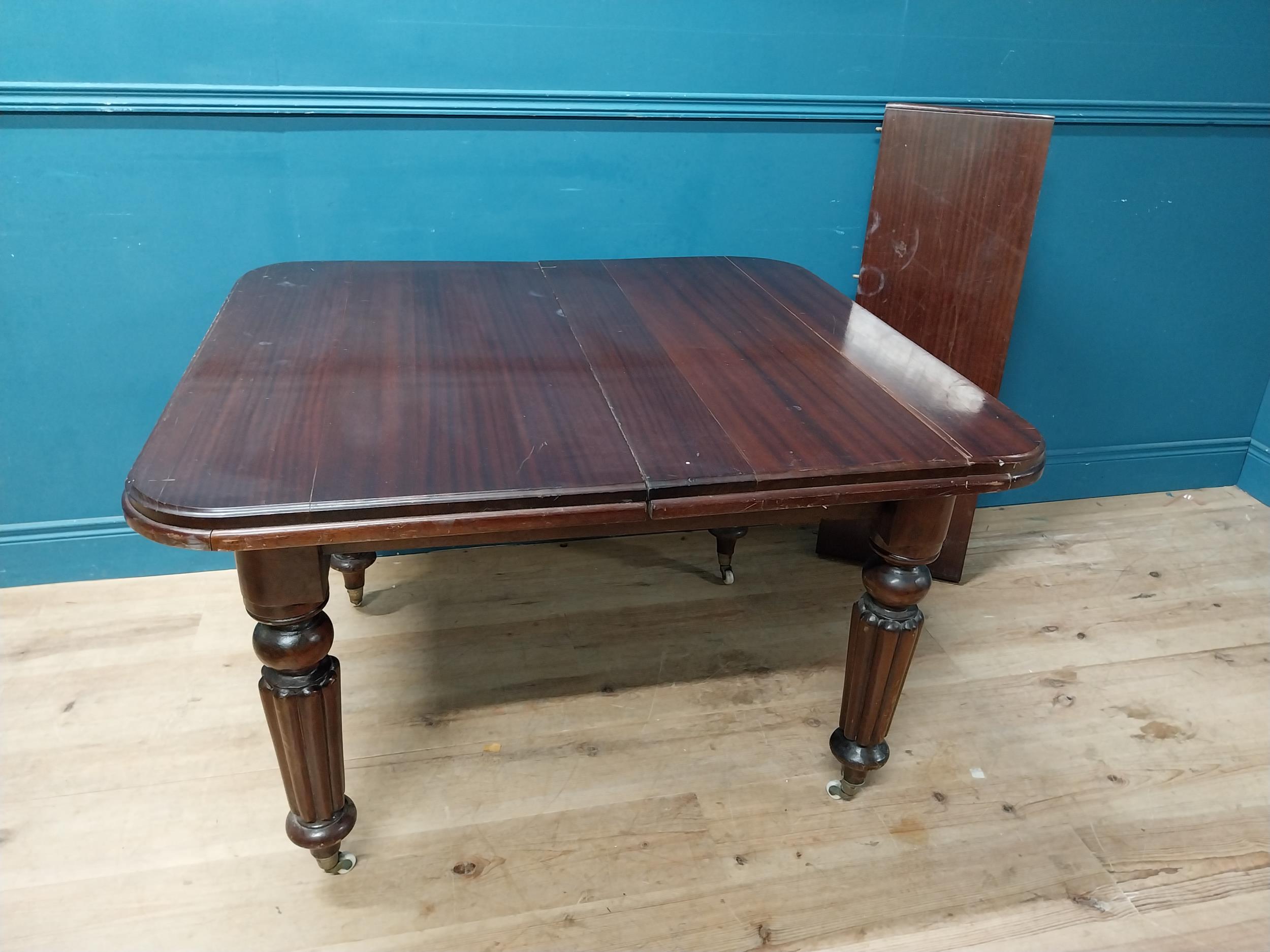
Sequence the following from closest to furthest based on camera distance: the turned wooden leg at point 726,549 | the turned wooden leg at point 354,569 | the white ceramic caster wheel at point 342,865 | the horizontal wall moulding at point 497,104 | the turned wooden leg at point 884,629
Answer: the turned wooden leg at point 884,629 < the white ceramic caster wheel at point 342,865 < the horizontal wall moulding at point 497,104 < the turned wooden leg at point 354,569 < the turned wooden leg at point 726,549

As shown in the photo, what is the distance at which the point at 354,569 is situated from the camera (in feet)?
6.25

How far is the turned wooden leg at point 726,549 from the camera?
2.12 metres

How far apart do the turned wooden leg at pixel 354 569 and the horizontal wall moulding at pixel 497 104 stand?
0.92 metres

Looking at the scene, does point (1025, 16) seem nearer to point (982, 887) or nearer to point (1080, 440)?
point (1080, 440)

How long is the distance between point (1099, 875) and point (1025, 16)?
6.10 feet

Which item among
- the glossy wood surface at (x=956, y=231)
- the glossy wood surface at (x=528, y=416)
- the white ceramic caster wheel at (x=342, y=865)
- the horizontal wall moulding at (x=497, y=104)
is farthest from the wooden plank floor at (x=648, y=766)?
the horizontal wall moulding at (x=497, y=104)

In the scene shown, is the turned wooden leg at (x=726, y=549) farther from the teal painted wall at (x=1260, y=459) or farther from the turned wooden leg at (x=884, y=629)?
the teal painted wall at (x=1260, y=459)

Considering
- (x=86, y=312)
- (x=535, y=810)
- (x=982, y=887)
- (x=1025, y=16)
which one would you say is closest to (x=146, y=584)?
(x=86, y=312)

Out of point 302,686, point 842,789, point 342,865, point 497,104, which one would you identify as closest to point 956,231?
point 497,104

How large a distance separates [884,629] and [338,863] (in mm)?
972

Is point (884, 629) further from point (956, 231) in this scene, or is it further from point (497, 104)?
Result: point (497, 104)

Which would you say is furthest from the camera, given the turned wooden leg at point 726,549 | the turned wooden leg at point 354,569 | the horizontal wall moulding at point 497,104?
the turned wooden leg at point 726,549

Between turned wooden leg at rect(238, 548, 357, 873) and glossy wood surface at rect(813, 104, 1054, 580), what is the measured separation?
1.39 metres

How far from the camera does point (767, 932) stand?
1403 millimetres
